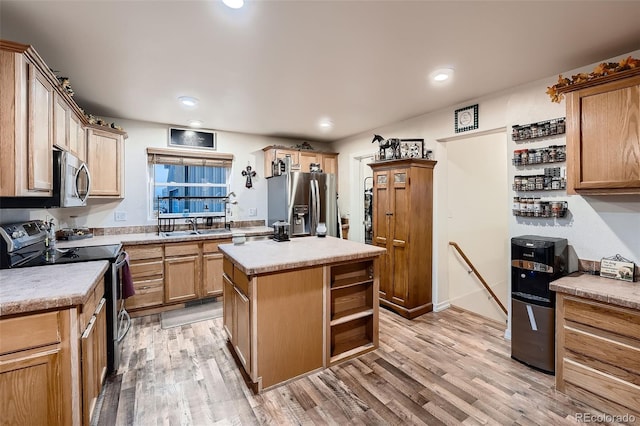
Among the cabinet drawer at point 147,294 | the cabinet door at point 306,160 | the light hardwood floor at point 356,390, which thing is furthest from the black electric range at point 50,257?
the cabinet door at point 306,160

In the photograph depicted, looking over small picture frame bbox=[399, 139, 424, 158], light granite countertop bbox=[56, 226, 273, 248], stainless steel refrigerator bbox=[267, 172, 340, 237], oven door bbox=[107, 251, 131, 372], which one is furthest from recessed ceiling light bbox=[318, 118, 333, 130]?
oven door bbox=[107, 251, 131, 372]

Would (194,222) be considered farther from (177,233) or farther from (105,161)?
(105,161)

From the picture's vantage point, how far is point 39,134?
1840 mm

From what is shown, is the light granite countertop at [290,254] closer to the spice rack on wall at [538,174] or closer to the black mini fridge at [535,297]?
the black mini fridge at [535,297]

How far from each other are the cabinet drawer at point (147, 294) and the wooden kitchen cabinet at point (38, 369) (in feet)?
7.08

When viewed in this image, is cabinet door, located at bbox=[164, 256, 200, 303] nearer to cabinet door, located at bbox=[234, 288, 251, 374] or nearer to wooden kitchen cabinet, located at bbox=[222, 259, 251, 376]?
wooden kitchen cabinet, located at bbox=[222, 259, 251, 376]

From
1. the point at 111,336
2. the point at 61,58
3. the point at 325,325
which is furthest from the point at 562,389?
the point at 61,58

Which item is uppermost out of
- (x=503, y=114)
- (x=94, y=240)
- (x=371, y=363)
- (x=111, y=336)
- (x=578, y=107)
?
(x=503, y=114)

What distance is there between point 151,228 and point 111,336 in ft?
7.09

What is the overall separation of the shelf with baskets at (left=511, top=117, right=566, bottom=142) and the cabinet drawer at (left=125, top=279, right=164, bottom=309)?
14.0 ft

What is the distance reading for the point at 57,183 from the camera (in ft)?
6.91

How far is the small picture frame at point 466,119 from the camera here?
3.12 metres

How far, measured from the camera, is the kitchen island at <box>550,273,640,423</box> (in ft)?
5.83

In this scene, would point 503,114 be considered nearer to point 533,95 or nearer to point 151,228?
point 533,95
